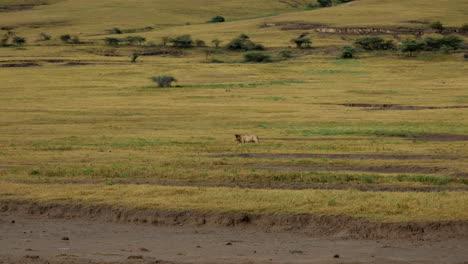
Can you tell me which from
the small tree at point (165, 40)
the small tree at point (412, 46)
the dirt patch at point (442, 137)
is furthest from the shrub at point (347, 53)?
the dirt patch at point (442, 137)

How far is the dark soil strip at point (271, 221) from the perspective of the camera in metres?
16.3

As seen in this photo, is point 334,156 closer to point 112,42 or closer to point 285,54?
point 285,54

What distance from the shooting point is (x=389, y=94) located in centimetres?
6788

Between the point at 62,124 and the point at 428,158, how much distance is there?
78.6 ft

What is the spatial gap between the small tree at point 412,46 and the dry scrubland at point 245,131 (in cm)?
312

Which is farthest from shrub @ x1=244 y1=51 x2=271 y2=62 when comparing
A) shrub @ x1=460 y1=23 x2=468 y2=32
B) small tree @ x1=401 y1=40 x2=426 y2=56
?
shrub @ x1=460 y1=23 x2=468 y2=32

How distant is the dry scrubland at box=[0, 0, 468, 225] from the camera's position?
771 inches

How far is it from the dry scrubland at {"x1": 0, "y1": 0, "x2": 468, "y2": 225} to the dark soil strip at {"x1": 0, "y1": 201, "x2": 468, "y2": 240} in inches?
14.3

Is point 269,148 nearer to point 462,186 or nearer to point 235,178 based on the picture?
point 235,178

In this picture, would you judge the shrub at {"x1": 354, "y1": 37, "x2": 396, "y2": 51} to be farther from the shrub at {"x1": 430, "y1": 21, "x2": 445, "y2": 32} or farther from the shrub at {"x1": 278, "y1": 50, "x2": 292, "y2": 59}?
the shrub at {"x1": 430, "y1": 21, "x2": 445, "y2": 32}

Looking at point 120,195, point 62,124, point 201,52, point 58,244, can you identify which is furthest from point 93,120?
point 201,52

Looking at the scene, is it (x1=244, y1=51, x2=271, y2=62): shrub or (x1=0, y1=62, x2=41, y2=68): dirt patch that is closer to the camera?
(x1=0, y1=62, x2=41, y2=68): dirt patch

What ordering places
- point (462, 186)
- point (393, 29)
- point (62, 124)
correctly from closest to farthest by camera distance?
point (462, 186) → point (62, 124) → point (393, 29)

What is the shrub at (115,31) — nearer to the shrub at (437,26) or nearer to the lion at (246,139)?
the shrub at (437,26)
